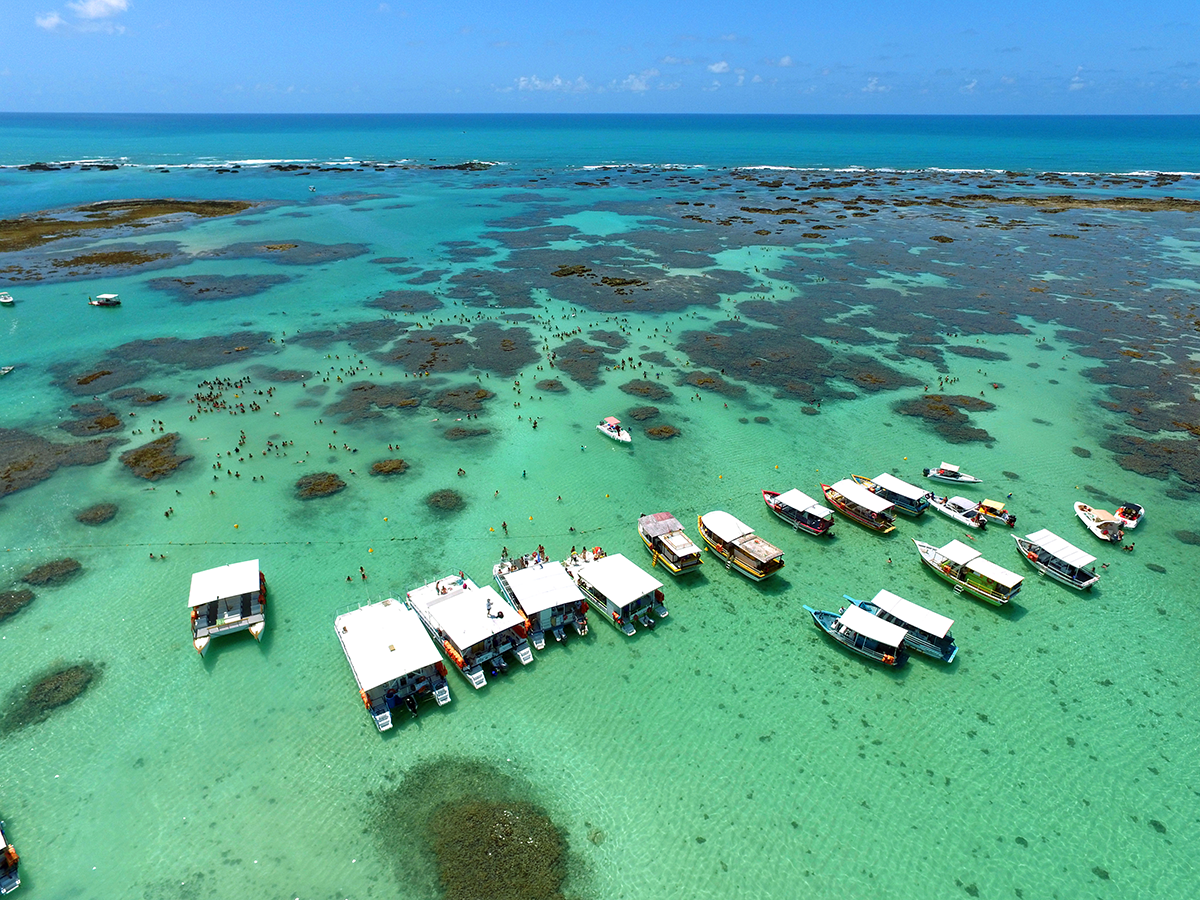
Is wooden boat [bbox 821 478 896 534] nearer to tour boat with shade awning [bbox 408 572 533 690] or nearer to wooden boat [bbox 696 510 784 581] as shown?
wooden boat [bbox 696 510 784 581]

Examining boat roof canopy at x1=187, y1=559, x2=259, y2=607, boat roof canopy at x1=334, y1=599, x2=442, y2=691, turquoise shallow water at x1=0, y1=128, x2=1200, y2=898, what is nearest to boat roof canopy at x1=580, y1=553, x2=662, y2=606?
turquoise shallow water at x1=0, y1=128, x2=1200, y2=898

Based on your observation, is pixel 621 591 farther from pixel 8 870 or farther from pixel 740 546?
pixel 8 870

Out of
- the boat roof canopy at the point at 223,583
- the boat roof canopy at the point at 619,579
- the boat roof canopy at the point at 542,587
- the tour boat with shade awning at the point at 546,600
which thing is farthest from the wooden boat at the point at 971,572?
the boat roof canopy at the point at 223,583

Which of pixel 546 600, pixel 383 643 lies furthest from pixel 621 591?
pixel 383 643

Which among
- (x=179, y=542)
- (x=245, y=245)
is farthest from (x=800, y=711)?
(x=245, y=245)

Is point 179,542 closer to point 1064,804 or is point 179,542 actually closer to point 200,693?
point 200,693
